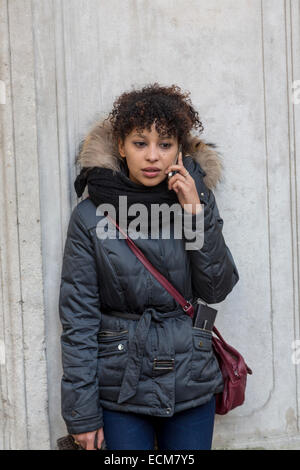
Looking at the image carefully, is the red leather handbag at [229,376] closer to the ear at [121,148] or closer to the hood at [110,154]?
the hood at [110,154]

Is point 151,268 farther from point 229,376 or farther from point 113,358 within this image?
point 229,376

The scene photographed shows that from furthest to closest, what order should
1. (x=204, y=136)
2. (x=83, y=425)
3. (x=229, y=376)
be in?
(x=204, y=136) < (x=229, y=376) < (x=83, y=425)

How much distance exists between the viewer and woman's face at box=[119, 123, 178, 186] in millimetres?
2244

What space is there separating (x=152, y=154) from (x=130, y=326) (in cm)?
70

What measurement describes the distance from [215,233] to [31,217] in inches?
37.4

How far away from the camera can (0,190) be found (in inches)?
107

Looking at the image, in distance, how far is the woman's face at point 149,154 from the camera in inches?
88.4

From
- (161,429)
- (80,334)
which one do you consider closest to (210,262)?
(80,334)

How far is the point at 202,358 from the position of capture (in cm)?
230

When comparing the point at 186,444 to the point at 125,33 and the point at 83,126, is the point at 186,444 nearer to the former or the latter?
the point at 83,126

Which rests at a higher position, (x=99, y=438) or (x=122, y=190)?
(x=122, y=190)

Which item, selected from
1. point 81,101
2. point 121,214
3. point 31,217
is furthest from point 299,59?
point 31,217

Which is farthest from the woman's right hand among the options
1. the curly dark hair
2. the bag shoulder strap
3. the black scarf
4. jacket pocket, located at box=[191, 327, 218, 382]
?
the curly dark hair

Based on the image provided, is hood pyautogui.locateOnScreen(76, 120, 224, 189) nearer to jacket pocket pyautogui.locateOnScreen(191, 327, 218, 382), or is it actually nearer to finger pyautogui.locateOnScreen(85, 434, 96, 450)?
jacket pocket pyautogui.locateOnScreen(191, 327, 218, 382)
